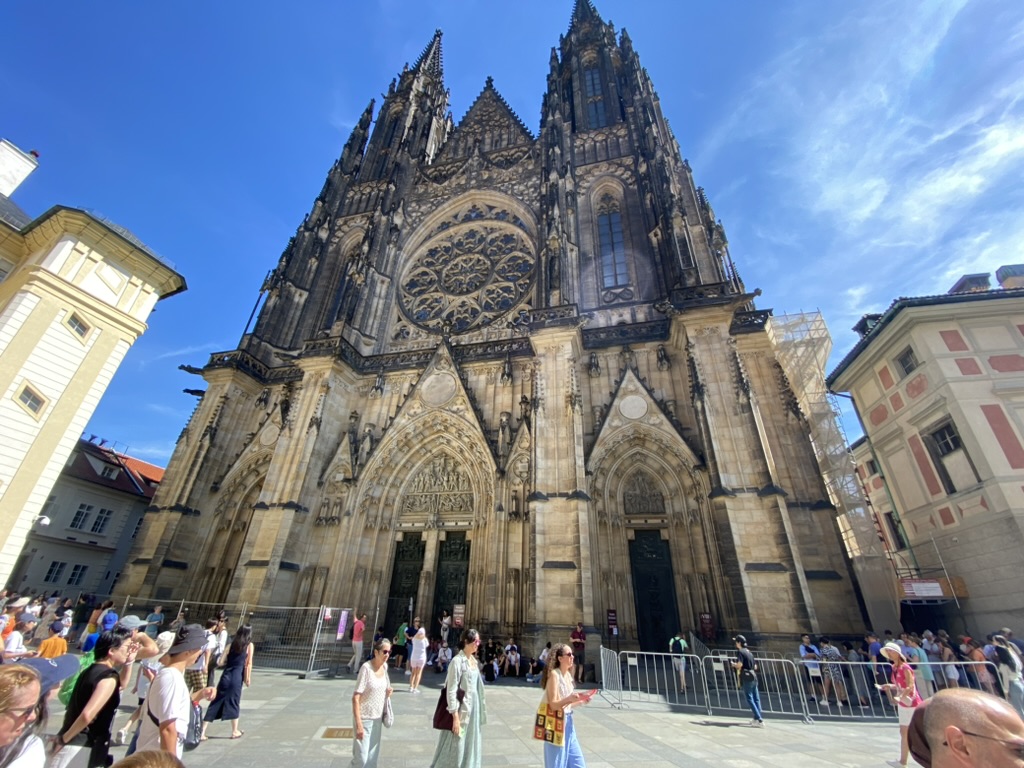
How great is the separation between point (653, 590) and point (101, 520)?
26.3m

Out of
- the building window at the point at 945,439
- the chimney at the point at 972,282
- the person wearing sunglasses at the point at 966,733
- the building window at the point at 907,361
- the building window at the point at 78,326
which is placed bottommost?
the person wearing sunglasses at the point at 966,733

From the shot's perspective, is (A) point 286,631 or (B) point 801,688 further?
(A) point 286,631

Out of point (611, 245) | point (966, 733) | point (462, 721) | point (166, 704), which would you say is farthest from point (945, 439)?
point (166, 704)

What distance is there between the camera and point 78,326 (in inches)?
478

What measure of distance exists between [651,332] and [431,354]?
8.06 meters

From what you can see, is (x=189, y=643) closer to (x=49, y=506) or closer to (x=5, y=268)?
(x=5, y=268)

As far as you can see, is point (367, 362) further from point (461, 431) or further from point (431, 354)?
point (461, 431)

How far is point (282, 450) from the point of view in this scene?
48.3 ft

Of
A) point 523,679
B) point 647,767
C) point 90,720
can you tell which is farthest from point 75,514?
point 647,767

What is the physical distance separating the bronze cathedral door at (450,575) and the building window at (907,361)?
14.9 metres

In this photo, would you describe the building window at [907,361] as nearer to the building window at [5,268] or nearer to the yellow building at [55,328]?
the yellow building at [55,328]

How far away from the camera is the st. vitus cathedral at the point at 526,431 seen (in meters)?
11.3

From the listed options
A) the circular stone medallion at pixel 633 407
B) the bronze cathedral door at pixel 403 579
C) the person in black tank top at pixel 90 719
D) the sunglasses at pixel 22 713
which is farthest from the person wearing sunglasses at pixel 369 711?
the circular stone medallion at pixel 633 407

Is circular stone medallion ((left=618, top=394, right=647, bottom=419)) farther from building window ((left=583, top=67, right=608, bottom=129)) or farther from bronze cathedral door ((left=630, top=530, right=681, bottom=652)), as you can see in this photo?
building window ((left=583, top=67, right=608, bottom=129))
